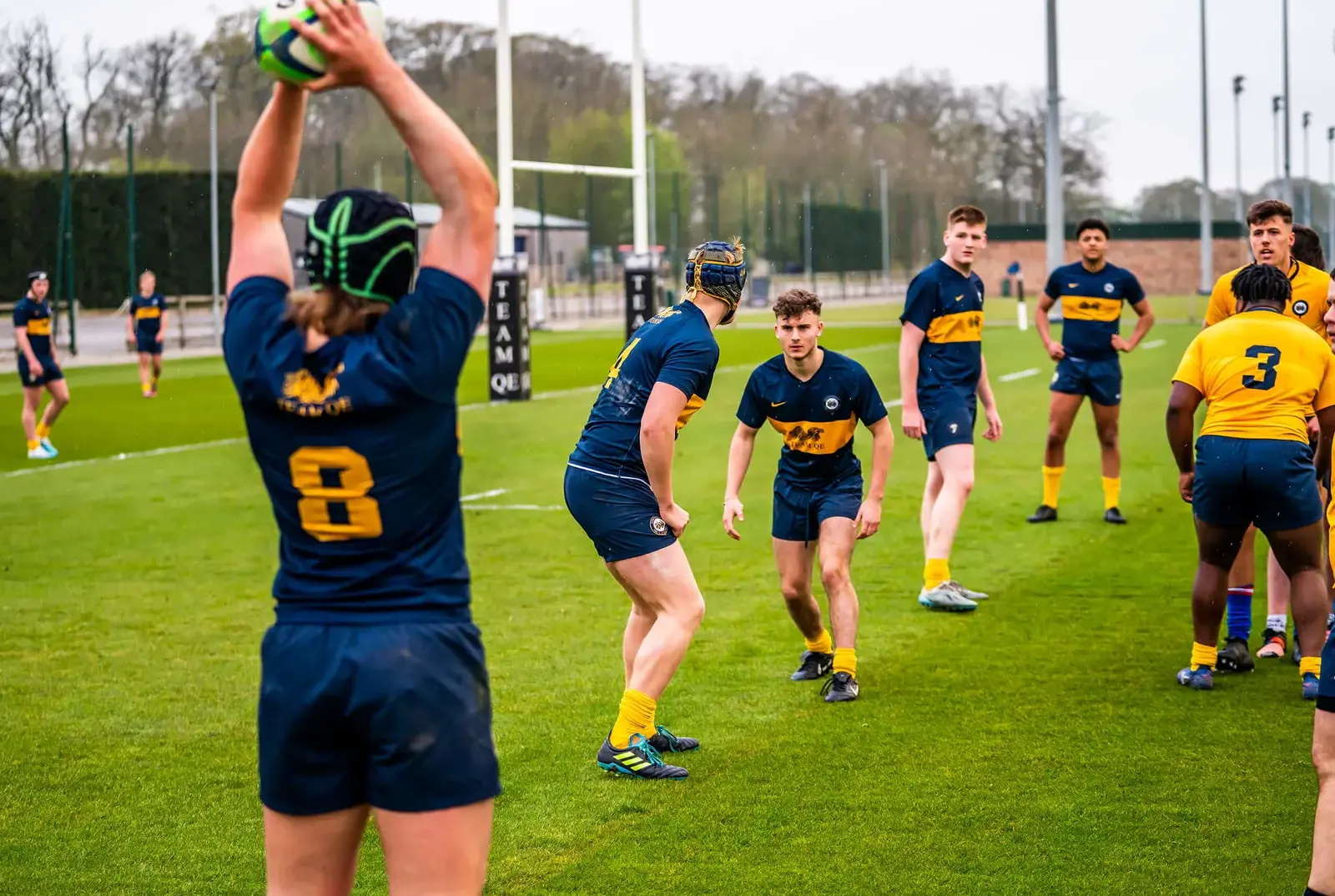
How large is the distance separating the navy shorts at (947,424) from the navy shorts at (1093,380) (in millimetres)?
3216

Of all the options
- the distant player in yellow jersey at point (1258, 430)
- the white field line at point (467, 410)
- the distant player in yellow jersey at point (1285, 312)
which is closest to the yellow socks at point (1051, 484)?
the white field line at point (467, 410)

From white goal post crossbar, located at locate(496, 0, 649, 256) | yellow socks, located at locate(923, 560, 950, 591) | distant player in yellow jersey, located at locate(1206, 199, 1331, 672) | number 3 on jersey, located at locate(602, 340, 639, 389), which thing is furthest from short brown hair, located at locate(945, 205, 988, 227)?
white goal post crossbar, located at locate(496, 0, 649, 256)

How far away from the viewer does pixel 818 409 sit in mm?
7809

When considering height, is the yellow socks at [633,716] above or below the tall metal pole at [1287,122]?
below

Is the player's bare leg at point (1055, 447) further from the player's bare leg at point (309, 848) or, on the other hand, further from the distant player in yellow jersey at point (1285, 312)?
the player's bare leg at point (309, 848)

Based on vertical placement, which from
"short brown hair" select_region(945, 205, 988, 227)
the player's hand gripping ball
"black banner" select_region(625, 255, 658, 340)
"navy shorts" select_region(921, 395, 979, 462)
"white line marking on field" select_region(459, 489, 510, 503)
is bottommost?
"white line marking on field" select_region(459, 489, 510, 503)

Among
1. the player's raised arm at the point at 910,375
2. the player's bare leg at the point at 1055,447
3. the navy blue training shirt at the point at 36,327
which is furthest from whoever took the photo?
the navy blue training shirt at the point at 36,327

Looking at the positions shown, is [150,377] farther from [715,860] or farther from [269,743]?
[269,743]

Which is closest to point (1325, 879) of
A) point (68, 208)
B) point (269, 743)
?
point (269, 743)

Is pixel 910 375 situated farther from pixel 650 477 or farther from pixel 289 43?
pixel 289 43

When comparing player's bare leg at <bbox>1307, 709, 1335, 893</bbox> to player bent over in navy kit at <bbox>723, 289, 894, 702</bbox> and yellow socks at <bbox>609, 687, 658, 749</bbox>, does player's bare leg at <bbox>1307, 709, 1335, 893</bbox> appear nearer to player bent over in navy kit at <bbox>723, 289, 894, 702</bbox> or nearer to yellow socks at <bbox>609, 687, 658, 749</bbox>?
yellow socks at <bbox>609, 687, 658, 749</bbox>

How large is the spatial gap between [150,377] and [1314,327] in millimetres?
23063

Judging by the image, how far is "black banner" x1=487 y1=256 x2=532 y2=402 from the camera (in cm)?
2478

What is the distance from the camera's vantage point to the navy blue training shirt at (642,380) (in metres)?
6.27
